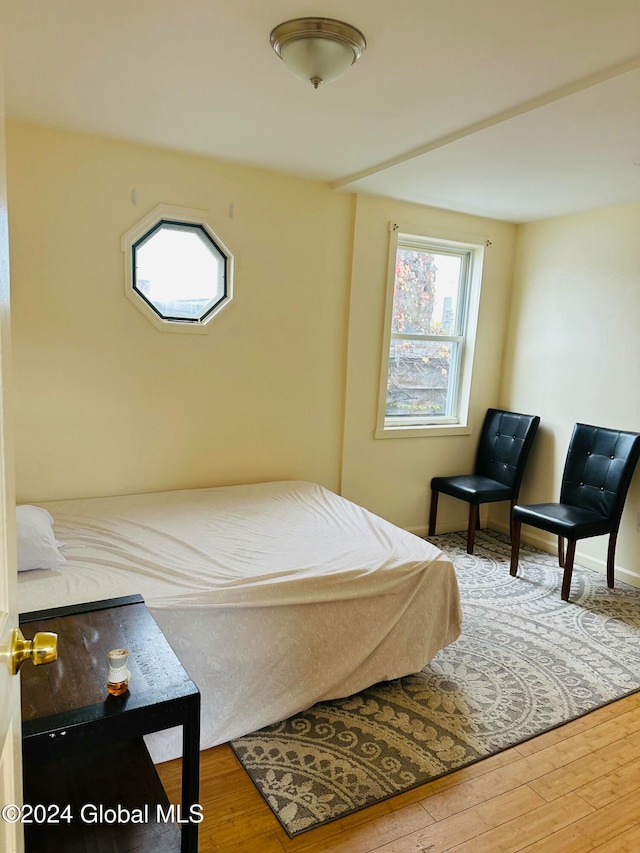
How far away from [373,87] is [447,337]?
238 cm

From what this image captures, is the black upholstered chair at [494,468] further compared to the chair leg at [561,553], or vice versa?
the black upholstered chair at [494,468]

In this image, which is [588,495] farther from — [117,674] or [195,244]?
[117,674]

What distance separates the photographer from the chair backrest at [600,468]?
135 inches

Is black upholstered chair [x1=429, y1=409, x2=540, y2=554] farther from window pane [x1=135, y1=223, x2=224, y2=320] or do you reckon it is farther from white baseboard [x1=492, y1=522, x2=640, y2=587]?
window pane [x1=135, y1=223, x2=224, y2=320]

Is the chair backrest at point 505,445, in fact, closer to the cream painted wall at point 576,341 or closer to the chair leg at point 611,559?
the cream painted wall at point 576,341

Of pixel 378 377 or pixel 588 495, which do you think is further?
pixel 378 377

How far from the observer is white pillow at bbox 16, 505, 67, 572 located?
2102 millimetres

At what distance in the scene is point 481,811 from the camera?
1.79 m

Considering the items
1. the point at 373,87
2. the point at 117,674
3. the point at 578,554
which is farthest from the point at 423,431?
the point at 117,674

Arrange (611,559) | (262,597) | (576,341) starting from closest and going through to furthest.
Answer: (262,597)
(611,559)
(576,341)

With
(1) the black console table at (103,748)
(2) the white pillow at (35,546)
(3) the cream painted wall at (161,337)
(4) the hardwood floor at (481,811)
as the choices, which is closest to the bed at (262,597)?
(2) the white pillow at (35,546)

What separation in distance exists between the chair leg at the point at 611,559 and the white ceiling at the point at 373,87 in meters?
2.10

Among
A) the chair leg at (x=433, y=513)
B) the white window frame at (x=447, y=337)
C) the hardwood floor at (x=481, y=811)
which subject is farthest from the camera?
the chair leg at (x=433, y=513)

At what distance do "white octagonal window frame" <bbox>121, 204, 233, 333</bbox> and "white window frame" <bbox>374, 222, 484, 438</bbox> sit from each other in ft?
3.86
